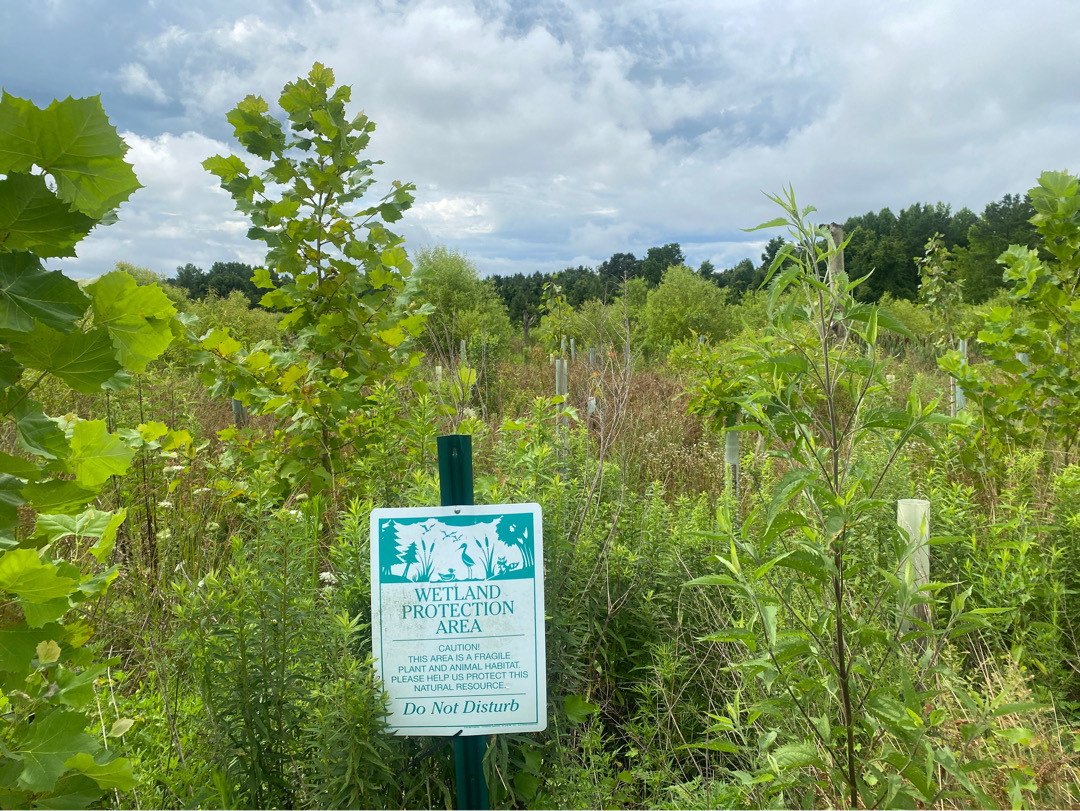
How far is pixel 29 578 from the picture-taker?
99 cm

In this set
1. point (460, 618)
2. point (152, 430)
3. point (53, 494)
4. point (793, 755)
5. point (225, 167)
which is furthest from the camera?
point (225, 167)

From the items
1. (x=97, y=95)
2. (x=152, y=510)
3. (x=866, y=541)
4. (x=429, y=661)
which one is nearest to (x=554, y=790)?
(x=429, y=661)

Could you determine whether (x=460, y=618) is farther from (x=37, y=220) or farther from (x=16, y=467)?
(x=37, y=220)

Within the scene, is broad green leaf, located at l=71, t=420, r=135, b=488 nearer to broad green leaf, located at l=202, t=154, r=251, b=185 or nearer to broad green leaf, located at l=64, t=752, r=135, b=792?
broad green leaf, located at l=64, t=752, r=135, b=792

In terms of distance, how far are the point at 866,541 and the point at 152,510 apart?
11.3 feet

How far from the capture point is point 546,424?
3.08 m

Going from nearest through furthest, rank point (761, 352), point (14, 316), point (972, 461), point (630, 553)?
point (14, 316) → point (761, 352) → point (630, 553) → point (972, 461)

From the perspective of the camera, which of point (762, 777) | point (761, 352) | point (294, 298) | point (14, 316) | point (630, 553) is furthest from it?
point (294, 298)

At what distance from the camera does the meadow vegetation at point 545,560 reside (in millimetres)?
1098

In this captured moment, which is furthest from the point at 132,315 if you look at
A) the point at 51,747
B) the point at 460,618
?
the point at 460,618

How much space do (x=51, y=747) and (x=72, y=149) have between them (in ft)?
3.15

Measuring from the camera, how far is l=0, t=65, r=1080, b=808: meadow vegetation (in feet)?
3.60

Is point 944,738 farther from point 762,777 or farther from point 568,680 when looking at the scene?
point 568,680

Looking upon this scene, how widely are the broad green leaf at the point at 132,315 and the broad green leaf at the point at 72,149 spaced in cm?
12
